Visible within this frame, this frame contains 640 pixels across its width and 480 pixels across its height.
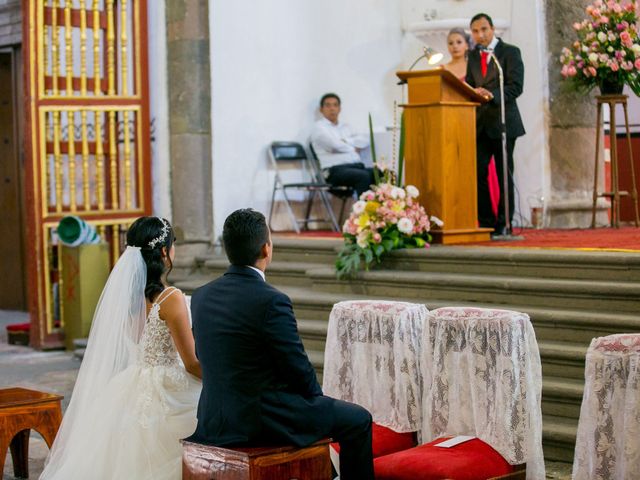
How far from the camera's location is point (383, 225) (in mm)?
7613

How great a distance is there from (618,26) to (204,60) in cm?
325

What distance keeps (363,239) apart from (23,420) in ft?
9.34

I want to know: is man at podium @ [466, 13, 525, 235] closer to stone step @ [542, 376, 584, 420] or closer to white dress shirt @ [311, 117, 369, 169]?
white dress shirt @ [311, 117, 369, 169]

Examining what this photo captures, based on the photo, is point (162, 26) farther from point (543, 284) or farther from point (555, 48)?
point (543, 284)

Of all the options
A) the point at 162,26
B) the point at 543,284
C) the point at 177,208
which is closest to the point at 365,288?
the point at 543,284

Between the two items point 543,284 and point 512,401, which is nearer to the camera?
point 512,401

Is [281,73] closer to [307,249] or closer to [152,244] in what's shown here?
[307,249]

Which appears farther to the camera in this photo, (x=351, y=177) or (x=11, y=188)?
(x=11, y=188)

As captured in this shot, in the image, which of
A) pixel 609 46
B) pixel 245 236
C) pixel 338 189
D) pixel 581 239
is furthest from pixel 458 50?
pixel 245 236

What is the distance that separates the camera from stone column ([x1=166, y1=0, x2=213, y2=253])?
374 inches

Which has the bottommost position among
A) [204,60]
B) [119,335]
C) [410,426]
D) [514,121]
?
[410,426]

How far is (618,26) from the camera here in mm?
8828

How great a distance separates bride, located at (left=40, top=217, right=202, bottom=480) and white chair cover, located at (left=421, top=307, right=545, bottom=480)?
1007 millimetres

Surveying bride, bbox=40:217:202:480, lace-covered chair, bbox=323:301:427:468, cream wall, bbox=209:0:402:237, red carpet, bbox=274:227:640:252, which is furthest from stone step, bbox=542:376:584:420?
cream wall, bbox=209:0:402:237
